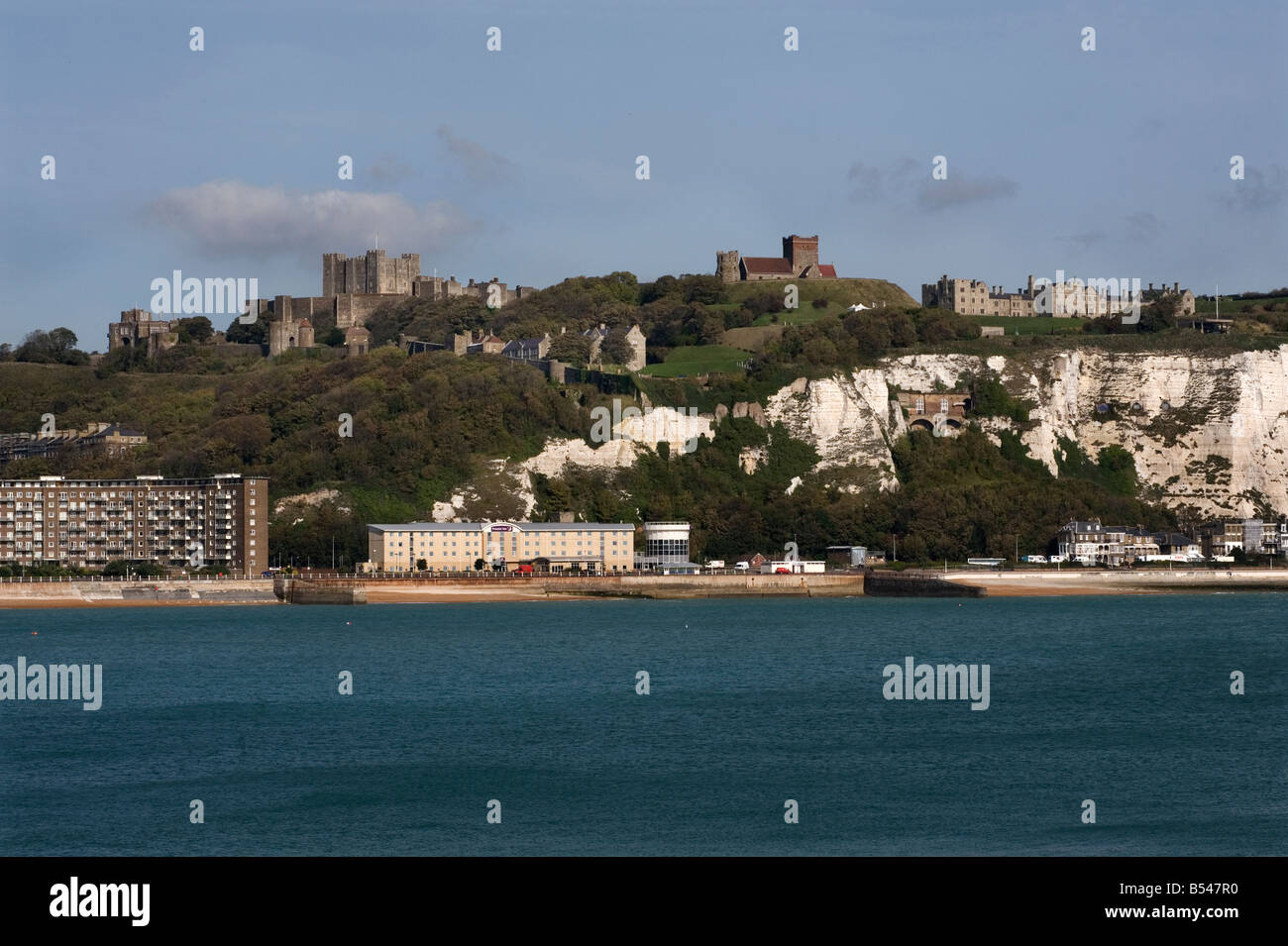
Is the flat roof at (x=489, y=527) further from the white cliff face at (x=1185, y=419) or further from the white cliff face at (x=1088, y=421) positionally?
the white cliff face at (x=1185, y=419)

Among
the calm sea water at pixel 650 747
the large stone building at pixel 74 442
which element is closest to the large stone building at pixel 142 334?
the large stone building at pixel 74 442

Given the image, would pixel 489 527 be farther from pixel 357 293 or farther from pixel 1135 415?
pixel 357 293

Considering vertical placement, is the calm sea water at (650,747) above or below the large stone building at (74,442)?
below

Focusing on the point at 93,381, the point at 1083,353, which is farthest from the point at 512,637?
the point at 93,381

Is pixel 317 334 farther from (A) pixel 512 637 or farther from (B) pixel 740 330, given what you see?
(A) pixel 512 637

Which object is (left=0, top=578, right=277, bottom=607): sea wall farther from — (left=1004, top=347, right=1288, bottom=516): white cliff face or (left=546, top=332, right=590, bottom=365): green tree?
(left=1004, top=347, right=1288, bottom=516): white cliff face

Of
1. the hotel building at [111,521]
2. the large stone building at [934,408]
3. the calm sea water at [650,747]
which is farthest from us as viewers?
the large stone building at [934,408]
